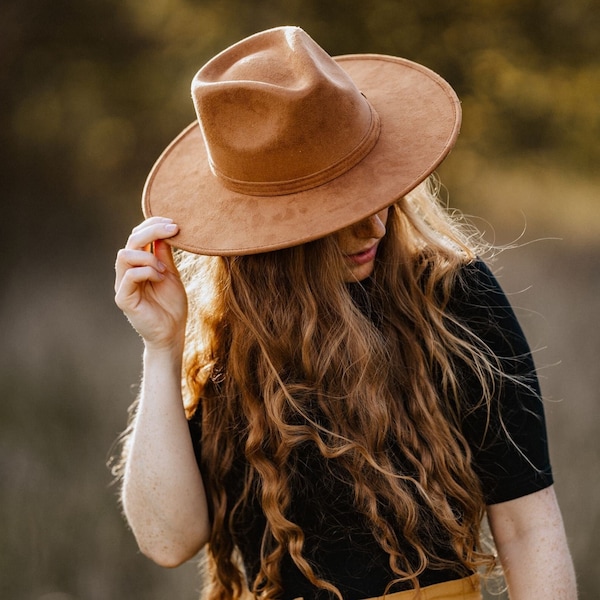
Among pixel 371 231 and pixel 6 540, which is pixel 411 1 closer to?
pixel 371 231

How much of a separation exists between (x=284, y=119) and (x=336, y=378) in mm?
531

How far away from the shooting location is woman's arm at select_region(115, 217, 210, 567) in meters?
1.59

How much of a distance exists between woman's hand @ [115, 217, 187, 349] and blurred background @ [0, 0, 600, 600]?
8.01ft

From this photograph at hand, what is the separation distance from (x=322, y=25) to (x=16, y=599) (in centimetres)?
328

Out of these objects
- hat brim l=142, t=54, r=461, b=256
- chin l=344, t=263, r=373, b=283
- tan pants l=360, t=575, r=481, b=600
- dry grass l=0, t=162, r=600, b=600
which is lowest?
dry grass l=0, t=162, r=600, b=600

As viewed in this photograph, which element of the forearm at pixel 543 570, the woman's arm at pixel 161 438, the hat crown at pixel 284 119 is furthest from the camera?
the woman's arm at pixel 161 438

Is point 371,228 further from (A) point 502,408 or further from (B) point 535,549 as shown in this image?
(B) point 535,549

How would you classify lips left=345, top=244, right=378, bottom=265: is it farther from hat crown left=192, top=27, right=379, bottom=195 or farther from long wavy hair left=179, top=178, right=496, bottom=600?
hat crown left=192, top=27, right=379, bottom=195

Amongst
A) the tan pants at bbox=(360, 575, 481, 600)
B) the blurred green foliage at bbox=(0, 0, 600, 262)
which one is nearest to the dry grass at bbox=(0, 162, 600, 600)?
the blurred green foliage at bbox=(0, 0, 600, 262)

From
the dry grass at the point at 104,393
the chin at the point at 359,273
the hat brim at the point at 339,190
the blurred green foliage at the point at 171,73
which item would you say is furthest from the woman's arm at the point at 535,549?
the blurred green foliage at the point at 171,73

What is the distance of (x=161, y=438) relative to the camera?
1.59 m

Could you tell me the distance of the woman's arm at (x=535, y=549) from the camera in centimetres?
148

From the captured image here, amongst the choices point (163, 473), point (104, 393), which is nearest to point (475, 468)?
point (163, 473)

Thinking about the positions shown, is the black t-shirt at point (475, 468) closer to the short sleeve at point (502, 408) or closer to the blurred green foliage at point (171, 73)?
the short sleeve at point (502, 408)
